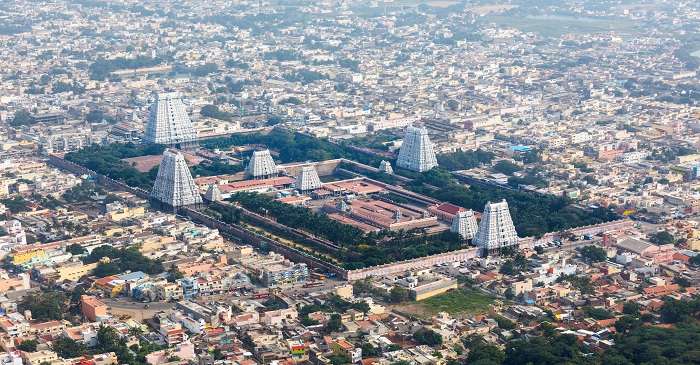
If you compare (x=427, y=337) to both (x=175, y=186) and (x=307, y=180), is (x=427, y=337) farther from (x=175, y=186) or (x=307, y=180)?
(x=307, y=180)

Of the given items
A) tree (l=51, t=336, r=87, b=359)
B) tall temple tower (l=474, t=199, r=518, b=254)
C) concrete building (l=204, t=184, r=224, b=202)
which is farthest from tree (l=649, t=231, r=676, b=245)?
tree (l=51, t=336, r=87, b=359)

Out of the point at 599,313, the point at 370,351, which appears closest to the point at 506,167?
the point at 599,313

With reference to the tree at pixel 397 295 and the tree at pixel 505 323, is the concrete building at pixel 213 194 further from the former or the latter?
the tree at pixel 505 323

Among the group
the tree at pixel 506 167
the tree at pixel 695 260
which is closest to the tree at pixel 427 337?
→ the tree at pixel 695 260

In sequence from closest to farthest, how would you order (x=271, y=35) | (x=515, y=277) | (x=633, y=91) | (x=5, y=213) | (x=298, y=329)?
(x=298, y=329) < (x=515, y=277) < (x=5, y=213) < (x=633, y=91) < (x=271, y=35)

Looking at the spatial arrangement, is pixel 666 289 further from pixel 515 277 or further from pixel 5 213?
pixel 5 213

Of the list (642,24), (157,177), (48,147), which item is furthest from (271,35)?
(157,177)

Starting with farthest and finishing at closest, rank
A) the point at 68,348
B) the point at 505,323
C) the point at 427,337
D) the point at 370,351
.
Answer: the point at 505,323 < the point at 427,337 < the point at 370,351 < the point at 68,348

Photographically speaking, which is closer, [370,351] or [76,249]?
[370,351]
